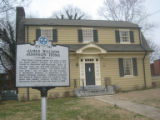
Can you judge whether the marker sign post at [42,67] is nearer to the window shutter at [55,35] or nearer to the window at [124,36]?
the window shutter at [55,35]

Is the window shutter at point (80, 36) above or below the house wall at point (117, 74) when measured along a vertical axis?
above

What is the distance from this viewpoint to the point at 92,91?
1261 cm

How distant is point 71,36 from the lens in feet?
46.5

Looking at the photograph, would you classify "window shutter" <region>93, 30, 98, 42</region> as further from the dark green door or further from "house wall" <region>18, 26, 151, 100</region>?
the dark green door

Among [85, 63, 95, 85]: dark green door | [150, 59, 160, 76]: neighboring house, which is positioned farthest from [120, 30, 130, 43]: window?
[150, 59, 160, 76]: neighboring house

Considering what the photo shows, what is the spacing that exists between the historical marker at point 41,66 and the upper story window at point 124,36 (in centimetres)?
1152

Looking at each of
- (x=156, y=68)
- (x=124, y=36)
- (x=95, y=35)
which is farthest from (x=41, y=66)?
(x=156, y=68)

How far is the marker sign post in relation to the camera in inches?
161

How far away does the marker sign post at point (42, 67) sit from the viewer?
4094 mm

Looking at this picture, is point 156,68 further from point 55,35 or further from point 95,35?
point 55,35

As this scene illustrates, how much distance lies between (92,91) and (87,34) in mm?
5086

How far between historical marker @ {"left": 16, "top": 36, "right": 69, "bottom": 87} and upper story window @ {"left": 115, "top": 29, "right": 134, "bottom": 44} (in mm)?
11524

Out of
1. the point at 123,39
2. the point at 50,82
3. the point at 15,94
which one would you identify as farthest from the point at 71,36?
the point at 50,82

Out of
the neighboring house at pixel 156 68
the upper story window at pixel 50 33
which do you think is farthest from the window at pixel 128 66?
the neighboring house at pixel 156 68
